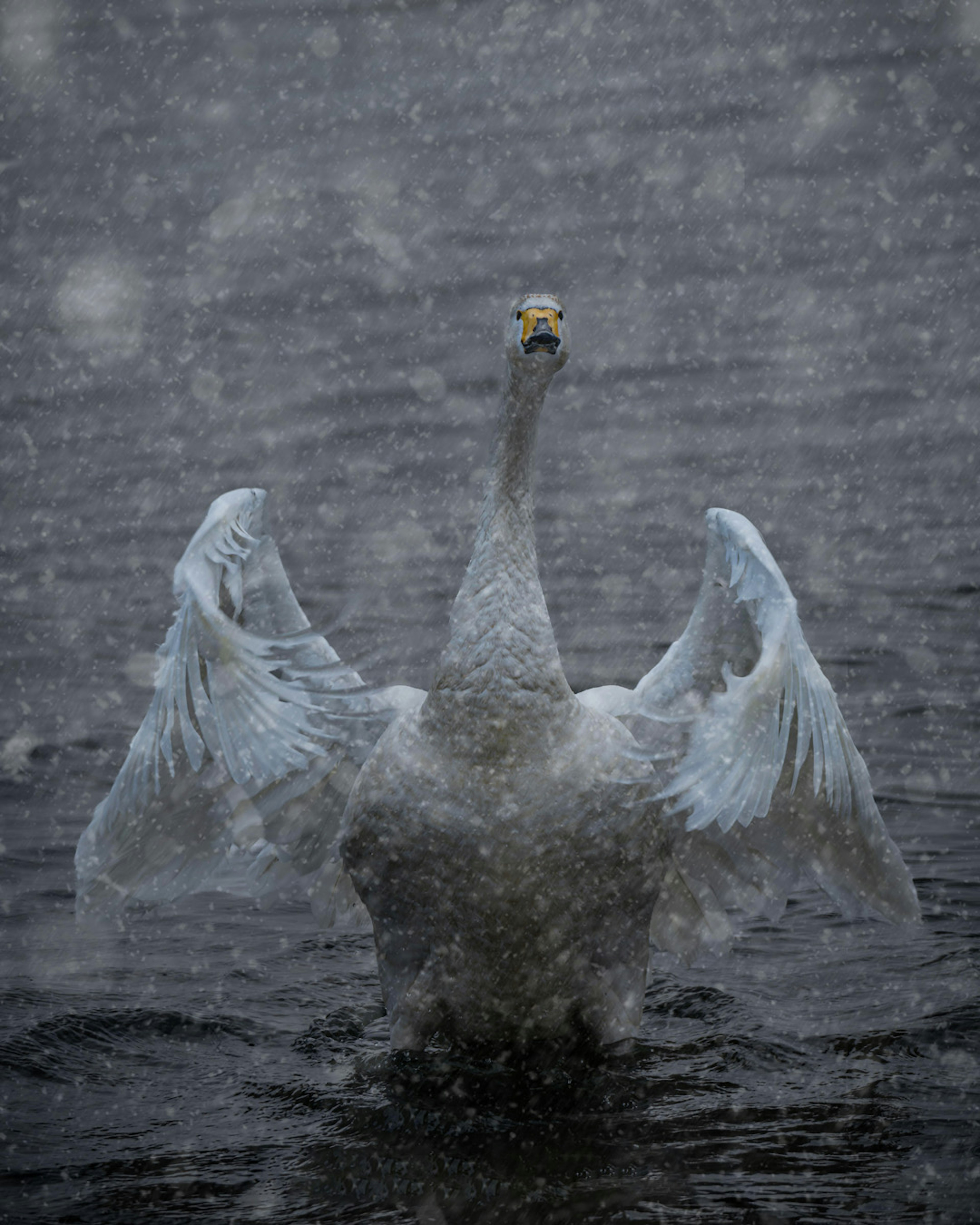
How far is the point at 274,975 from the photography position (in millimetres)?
4332

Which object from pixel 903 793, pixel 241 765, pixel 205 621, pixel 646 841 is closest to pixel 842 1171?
pixel 646 841

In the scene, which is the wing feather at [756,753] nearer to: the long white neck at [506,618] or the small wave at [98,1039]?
the long white neck at [506,618]

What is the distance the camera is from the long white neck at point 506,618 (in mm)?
3322

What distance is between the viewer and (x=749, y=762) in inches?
122

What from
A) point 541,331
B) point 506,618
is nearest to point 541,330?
point 541,331

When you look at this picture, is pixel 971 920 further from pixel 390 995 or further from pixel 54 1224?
pixel 54 1224

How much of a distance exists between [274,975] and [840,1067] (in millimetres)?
1828

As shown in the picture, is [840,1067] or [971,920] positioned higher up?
[971,920]

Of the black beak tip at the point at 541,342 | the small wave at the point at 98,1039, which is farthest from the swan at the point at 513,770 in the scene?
the small wave at the point at 98,1039

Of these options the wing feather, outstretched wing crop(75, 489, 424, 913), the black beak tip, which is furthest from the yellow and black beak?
outstretched wing crop(75, 489, 424, 913)

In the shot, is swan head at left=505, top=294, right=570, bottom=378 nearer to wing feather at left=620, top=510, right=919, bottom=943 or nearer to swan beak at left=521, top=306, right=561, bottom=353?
swan beak at left=521, top=306, right=561, bottom=353

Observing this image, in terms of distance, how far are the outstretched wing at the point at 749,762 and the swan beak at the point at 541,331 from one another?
65cm

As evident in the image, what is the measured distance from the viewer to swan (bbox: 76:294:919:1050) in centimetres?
324

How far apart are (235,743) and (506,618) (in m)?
0.75
